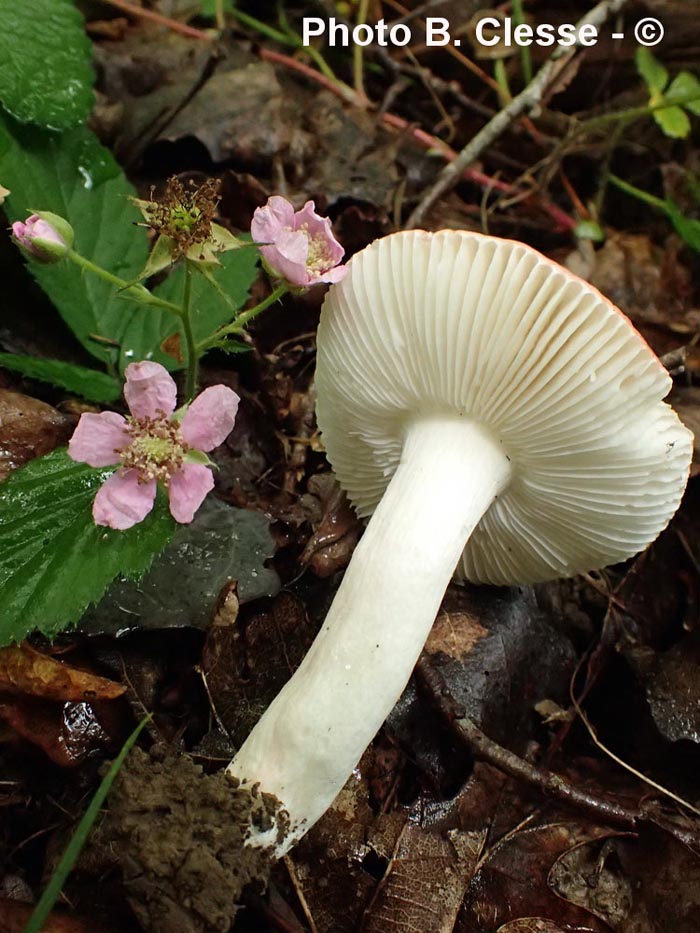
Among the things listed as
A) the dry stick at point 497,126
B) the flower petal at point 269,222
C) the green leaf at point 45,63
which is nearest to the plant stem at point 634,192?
the dry stick at point 497,126

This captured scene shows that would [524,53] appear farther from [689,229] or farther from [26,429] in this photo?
[26,429]

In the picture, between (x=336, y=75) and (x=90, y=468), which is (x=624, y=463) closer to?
(x=90, y=468)

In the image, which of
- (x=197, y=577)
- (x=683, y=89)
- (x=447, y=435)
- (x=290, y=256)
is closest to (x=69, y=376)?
(x=197, y=577)

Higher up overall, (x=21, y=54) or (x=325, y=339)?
(x=21, y=54)

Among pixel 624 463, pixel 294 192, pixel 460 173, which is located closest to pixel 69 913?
pixel 624 463

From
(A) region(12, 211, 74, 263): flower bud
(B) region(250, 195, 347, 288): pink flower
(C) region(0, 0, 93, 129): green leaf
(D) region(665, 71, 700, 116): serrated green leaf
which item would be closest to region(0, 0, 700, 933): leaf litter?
(A) region(12, 211, 74, 263): flower bud

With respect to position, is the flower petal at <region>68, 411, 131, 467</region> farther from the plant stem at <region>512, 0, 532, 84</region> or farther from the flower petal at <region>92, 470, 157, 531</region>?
the plant stem at <region>512, 0, 532, 84</region>

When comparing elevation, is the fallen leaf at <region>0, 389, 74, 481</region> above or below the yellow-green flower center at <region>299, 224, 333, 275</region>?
below

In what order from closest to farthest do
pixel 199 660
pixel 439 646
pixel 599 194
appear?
pixel 199 660 < pixel 439 646 < pixel 599 194
